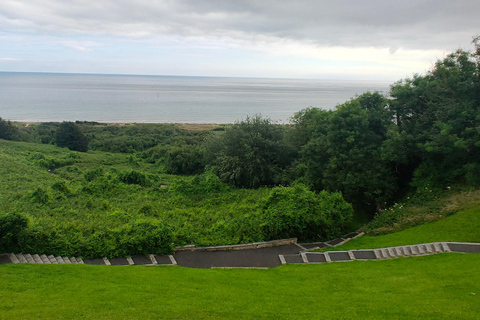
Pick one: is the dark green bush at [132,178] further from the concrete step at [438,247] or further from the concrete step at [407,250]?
the concrete step at [438,247]

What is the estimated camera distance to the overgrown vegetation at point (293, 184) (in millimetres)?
17750

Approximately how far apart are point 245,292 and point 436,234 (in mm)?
11005

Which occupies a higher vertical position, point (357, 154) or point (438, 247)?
point (357, 154)

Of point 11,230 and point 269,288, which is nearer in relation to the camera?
point 269,288

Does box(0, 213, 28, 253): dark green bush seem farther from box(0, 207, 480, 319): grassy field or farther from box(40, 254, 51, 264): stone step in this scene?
box(0, 207, 480, 319): grassy field

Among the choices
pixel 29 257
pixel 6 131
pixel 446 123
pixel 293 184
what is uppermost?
pixel 6 131

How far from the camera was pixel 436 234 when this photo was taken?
16344 millimetres

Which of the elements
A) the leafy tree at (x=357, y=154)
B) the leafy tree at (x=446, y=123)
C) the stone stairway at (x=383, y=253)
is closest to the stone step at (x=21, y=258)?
the stone stairway at (x=383, y=253)

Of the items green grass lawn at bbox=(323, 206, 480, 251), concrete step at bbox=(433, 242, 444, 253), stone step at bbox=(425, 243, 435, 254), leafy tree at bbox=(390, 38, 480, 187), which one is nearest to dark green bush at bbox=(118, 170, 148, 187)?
green grass lawn at bbox=(323, 206, 480, 251)

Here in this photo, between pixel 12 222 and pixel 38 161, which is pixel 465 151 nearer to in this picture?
pixel 12 222

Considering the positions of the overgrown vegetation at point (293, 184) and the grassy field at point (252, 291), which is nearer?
the grassy field at point (252, 291)

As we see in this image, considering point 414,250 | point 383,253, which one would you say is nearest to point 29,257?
point 383,253

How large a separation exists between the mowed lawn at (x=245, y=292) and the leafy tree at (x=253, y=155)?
669 inches

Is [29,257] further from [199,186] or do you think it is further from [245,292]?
[199,186]
